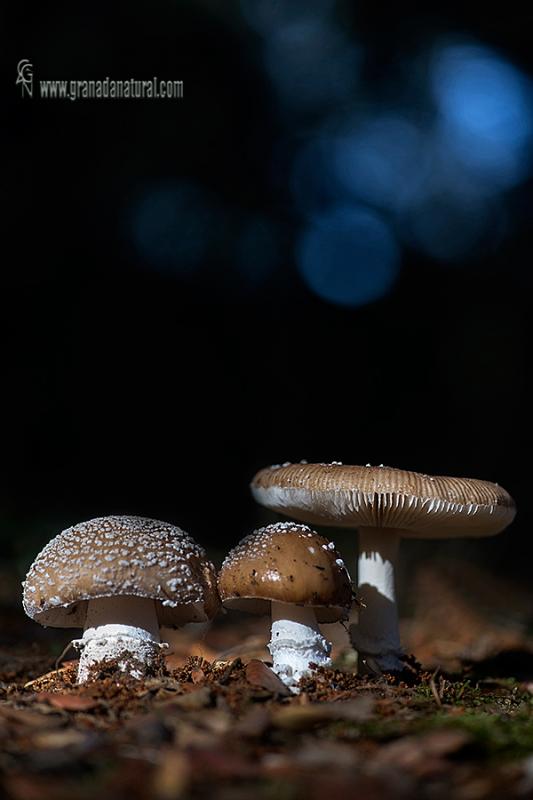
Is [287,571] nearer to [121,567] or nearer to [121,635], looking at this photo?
[121,567]

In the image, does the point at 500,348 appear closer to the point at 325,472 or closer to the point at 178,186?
the point at 178,186

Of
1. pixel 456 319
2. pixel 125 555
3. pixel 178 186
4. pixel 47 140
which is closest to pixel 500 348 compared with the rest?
pixel 456 319

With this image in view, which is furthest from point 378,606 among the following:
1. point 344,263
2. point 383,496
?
point 344,263

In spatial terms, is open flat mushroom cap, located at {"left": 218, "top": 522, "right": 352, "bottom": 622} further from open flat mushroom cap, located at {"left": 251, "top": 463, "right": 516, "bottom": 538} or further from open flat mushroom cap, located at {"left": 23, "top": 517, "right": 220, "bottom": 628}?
open flat mushroom cap, located at {"left": 251, "top": 463, "right": 516, "bottom": 538}

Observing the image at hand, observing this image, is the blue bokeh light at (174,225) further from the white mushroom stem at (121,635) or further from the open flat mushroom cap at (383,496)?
the white mushroom stem at (121,635)

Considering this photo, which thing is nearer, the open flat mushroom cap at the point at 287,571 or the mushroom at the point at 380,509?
the open flat mushroom cap at the point at 287,571

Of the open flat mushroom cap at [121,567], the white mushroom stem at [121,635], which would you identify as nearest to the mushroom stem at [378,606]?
the open flat mushroom cap at [121,567]
